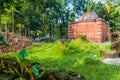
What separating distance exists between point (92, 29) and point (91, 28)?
0.22 meters

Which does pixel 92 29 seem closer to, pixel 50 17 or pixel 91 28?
pixel 91 28

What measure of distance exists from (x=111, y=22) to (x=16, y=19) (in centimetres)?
1999

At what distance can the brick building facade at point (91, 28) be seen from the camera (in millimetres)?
35094

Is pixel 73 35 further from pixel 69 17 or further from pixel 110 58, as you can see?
pixel 110 58

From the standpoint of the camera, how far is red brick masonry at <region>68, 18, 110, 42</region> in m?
35.1

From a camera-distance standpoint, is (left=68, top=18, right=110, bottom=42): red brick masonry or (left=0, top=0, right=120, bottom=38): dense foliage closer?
(left=68, top=18, right=110, bottom=42): red brick masonry

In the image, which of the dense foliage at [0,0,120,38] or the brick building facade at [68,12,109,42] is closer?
the brick building facade at [68,12,109,42]

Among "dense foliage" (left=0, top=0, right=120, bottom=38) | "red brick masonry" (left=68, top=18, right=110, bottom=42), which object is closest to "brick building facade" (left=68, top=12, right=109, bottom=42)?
"red brick masonry" (left=68, top=18, right=110, bottom=42)

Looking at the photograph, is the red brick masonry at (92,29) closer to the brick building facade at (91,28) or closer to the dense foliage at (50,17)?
the brick building facade at (91,28)

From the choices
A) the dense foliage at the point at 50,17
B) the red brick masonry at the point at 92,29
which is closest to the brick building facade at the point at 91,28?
the red brick masonry at the point at 92,29

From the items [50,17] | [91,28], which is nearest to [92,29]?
[91,28]

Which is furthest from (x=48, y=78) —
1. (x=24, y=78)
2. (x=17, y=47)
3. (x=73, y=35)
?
(x=73, y=35)

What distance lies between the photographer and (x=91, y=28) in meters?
36.0

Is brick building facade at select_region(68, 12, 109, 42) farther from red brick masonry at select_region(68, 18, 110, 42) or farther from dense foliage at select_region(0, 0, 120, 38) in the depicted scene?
dense foliage at select_region(0, 0, 120, 38)
